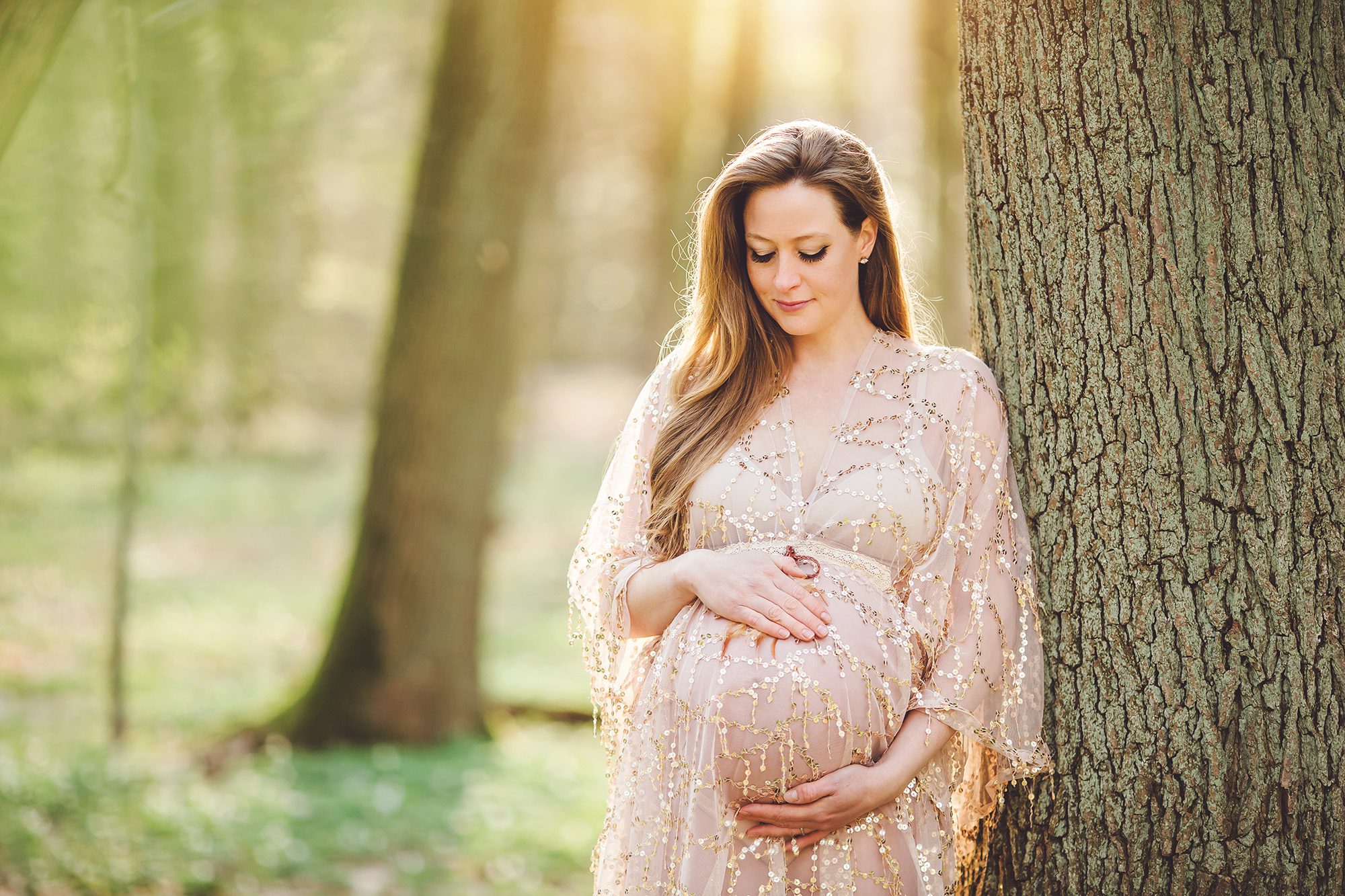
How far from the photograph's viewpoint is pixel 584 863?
479cm

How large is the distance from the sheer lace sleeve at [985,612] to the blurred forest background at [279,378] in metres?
0.58

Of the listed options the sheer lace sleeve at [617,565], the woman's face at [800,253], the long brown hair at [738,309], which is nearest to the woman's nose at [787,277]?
the woman's face at [800,253]

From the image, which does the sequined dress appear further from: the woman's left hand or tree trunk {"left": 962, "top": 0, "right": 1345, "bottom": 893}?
tree trunk {"left": 962, "top": 0, "right": 1345, "bottom": 893}

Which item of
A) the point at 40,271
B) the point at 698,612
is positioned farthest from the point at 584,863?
the point at 40,271

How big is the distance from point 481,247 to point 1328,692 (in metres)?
5.08

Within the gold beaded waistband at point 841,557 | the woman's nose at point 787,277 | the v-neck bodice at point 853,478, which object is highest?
the woman's nose at point 787,277

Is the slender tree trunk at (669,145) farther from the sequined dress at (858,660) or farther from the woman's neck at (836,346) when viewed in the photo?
the sequined dress at (858,660)

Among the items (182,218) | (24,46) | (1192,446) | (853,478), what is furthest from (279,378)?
(1192,446)

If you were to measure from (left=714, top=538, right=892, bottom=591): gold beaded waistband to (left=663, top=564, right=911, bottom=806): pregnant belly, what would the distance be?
30 millimetres

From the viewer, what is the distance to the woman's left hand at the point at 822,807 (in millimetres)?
2234

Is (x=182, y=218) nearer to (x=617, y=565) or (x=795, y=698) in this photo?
(x=617, y=565)

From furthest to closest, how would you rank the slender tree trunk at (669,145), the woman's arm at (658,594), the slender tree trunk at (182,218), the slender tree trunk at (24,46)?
the slender tree trunk at (669,145), the slender tree trunk at (182,218), the slender tree trunk at (24,46), the woman's arm at (658,594)

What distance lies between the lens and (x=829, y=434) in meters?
2.55

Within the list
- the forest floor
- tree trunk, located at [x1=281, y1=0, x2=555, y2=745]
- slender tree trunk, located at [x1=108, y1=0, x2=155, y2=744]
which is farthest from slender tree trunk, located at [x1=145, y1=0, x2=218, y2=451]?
tree trunk, located at [x1=281, y1=0, x2=555, y2=745]
